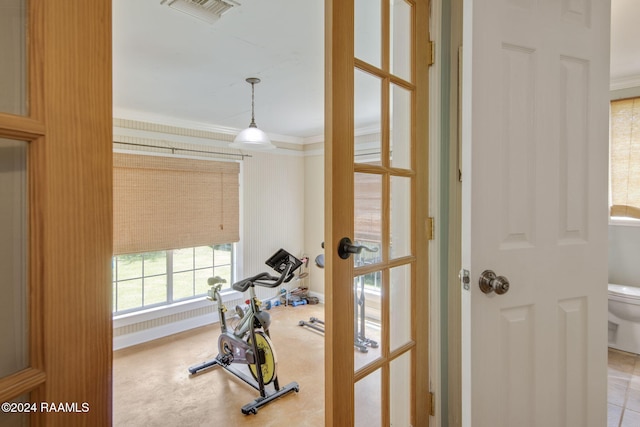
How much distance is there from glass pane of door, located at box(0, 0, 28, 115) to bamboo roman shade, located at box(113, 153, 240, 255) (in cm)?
317

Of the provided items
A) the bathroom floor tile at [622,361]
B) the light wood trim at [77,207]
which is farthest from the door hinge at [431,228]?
the bathroom floor tile at [622,361]

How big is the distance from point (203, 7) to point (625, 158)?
12.3 ft

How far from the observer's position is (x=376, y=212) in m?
1.22

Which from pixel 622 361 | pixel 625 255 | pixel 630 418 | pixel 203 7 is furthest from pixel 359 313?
pixel 625 255

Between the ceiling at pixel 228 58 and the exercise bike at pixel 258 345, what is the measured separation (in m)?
1.46

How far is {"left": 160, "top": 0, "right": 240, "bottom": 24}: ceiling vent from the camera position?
5.18 feet

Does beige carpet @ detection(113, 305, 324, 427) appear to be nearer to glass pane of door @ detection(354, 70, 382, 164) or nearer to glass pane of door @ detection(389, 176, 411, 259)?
glass pane of door @ detection(389, 176, 411, 259)

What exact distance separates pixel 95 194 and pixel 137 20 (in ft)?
5.58

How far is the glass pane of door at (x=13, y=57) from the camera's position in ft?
1.51

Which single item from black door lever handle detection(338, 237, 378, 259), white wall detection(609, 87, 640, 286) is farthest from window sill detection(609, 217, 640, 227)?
black door lever handle detection(338, 237, 378, 259)

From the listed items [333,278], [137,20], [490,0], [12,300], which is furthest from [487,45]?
[137,20]

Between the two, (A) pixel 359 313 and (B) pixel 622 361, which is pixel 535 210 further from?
(B) pixel 622 361

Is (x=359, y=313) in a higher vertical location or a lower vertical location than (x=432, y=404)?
higher

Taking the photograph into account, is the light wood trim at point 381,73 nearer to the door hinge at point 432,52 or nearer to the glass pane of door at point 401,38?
the glass pane of door at point 401,38
